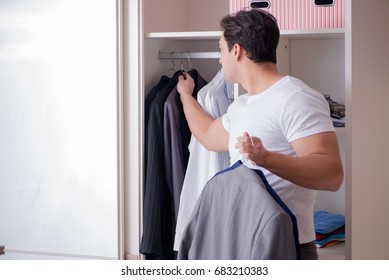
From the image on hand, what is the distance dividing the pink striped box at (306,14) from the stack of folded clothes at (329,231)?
2.52ft

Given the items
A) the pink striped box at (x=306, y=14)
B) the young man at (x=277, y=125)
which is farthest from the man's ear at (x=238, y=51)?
the pink striped box at (x=306, y=14)

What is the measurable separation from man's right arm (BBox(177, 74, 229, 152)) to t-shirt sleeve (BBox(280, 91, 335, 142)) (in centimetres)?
53

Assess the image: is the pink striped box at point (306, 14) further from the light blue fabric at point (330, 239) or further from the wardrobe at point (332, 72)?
the light blue fabric at point (330, 239)

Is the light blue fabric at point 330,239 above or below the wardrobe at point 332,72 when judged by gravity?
below

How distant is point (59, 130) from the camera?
291 cm

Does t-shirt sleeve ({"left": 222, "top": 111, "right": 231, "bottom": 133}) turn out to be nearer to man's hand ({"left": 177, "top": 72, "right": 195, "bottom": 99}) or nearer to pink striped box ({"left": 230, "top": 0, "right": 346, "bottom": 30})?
man's hand ({"left": 177, "top": 72, "right": 195, "bottom": 99})

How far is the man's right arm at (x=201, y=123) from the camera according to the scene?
8.79 feet

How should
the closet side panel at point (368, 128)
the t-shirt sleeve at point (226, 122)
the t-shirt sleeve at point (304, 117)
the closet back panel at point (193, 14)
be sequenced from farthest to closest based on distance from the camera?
the closet back panel at point (193, 14)
the t-shirt sleeve at point (226, 122)
the closet side panel at point (368, 128)
the t-shirt sleeve at point (304, 117)

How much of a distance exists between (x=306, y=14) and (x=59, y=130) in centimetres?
103

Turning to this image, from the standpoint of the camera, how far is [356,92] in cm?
250

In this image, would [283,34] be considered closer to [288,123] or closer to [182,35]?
[182,35]

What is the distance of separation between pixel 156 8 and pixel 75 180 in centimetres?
75

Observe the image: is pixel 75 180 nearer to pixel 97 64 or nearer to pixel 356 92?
pixel 97 64
